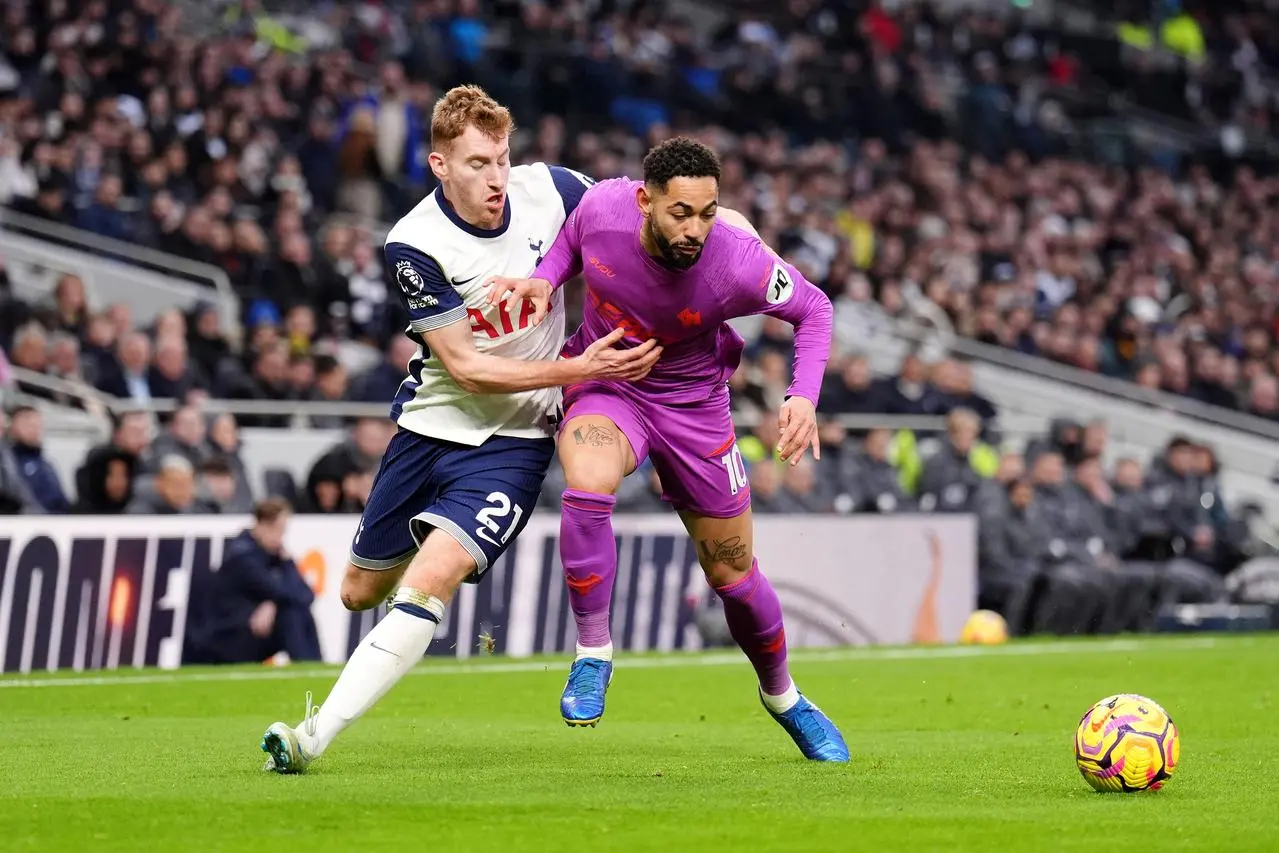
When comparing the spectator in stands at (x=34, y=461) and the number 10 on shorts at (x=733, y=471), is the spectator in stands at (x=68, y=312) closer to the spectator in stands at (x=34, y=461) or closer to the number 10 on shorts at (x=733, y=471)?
the spectator in stands at (x=34, y=461)

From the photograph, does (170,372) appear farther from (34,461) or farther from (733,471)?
(733,471)

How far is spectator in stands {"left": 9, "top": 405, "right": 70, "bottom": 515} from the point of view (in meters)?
14.2

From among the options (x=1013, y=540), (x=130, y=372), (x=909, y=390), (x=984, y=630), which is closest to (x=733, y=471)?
(x=130, y=372)

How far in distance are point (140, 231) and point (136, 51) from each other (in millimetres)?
2683

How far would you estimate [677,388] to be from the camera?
26.6ft

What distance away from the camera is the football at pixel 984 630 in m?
17.2

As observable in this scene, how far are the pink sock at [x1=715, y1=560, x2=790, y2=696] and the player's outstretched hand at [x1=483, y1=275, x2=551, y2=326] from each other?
1396 millimetres

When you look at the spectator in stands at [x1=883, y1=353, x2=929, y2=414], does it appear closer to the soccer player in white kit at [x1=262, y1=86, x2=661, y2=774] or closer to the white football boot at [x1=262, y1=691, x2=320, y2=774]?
the soccer player in white kit at [x1=262, y1=86, x2=661, y2=774]

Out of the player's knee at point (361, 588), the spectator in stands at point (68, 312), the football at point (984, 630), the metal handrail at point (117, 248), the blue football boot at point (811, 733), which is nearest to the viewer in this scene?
the blue football boot at point (811, 733)

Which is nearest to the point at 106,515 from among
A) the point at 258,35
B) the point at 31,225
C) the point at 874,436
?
the point at 31,225

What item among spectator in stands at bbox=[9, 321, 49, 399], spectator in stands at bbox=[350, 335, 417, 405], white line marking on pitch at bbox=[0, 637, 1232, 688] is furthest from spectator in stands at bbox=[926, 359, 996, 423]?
spectator in stands at bbox=[9, 321, 49, 399]

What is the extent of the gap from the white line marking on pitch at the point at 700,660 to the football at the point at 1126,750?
664 centimetres

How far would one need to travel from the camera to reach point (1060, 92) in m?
34.0

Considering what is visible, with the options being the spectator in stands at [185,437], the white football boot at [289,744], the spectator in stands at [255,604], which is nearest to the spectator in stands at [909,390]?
the spectator in stands at [185,437]
